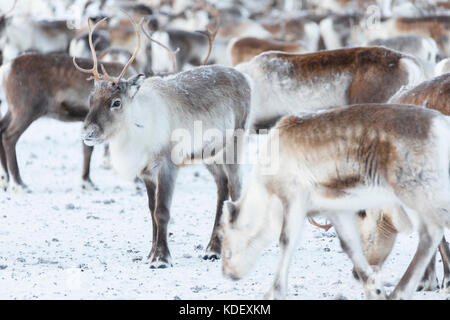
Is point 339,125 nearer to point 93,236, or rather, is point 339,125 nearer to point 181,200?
point 93,236

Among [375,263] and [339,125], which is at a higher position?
[339,125]

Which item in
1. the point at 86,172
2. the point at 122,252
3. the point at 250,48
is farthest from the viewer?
the point at 250,48

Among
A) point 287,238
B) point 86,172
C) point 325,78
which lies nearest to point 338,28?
point 325,78

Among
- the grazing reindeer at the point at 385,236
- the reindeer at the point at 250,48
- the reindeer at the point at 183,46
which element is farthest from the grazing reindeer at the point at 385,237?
the reindeer at the point at 183,46

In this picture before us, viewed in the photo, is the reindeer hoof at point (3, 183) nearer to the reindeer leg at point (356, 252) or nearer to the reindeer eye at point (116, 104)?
the reindeer eye at point (116, 104)

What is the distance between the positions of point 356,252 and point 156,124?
5.79ft

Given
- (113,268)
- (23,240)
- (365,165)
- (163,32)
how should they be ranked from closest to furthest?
(365,165) → (113,268) → (23,240) → (163,32)

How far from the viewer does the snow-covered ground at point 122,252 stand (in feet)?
14.4

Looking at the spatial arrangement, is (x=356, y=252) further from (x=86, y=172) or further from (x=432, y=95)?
(x=86, y=172)

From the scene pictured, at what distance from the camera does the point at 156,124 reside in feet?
16.9

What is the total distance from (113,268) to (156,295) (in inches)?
28.3

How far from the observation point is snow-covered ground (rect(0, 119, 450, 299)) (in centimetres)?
438

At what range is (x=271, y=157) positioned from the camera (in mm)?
4074
